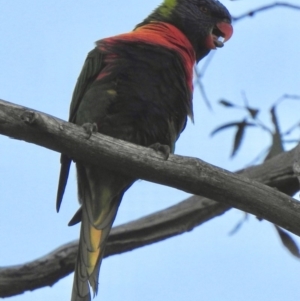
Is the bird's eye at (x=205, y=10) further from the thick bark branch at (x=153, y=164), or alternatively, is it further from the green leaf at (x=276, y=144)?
the thick bark branch at (x=153, y=164)

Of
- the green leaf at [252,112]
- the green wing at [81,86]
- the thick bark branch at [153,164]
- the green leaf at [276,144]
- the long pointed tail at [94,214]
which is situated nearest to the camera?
the thick bark branch at [153,164]

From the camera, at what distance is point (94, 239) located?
2.85 m

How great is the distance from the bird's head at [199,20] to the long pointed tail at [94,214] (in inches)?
36.8

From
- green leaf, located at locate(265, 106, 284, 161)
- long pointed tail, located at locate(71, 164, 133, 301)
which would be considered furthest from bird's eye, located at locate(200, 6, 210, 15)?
long pointed tail, located at locate(71, 164, 133, 301)

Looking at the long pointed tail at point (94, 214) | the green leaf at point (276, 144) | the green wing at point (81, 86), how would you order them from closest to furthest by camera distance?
the long pointed tail at point (94, 214) → the green wing at point (81, 86) → the green leaf at point (276, 144)

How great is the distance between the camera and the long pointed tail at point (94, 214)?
2.76 metres

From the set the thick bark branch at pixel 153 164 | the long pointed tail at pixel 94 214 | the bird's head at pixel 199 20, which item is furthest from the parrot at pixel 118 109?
the thick bark branch at pixel 153 164

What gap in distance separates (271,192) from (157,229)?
1119 millimetres

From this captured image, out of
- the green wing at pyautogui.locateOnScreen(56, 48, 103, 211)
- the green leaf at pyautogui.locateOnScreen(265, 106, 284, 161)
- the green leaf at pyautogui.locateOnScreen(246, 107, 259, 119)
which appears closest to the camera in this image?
the green wing at pyautogui.locateOnScreen(56, 48, 103, 211)

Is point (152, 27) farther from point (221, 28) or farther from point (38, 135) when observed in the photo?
point (38, 135)

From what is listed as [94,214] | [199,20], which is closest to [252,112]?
[199,20]

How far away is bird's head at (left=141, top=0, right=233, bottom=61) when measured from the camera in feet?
11.2

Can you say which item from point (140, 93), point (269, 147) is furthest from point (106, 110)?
point (269, 147)

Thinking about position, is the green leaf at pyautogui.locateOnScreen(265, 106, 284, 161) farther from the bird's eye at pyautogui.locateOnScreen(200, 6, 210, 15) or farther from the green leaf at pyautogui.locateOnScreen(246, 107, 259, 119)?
the bird's eye at pyautogui.locateOnScreen(200, 6, 210, 15)
